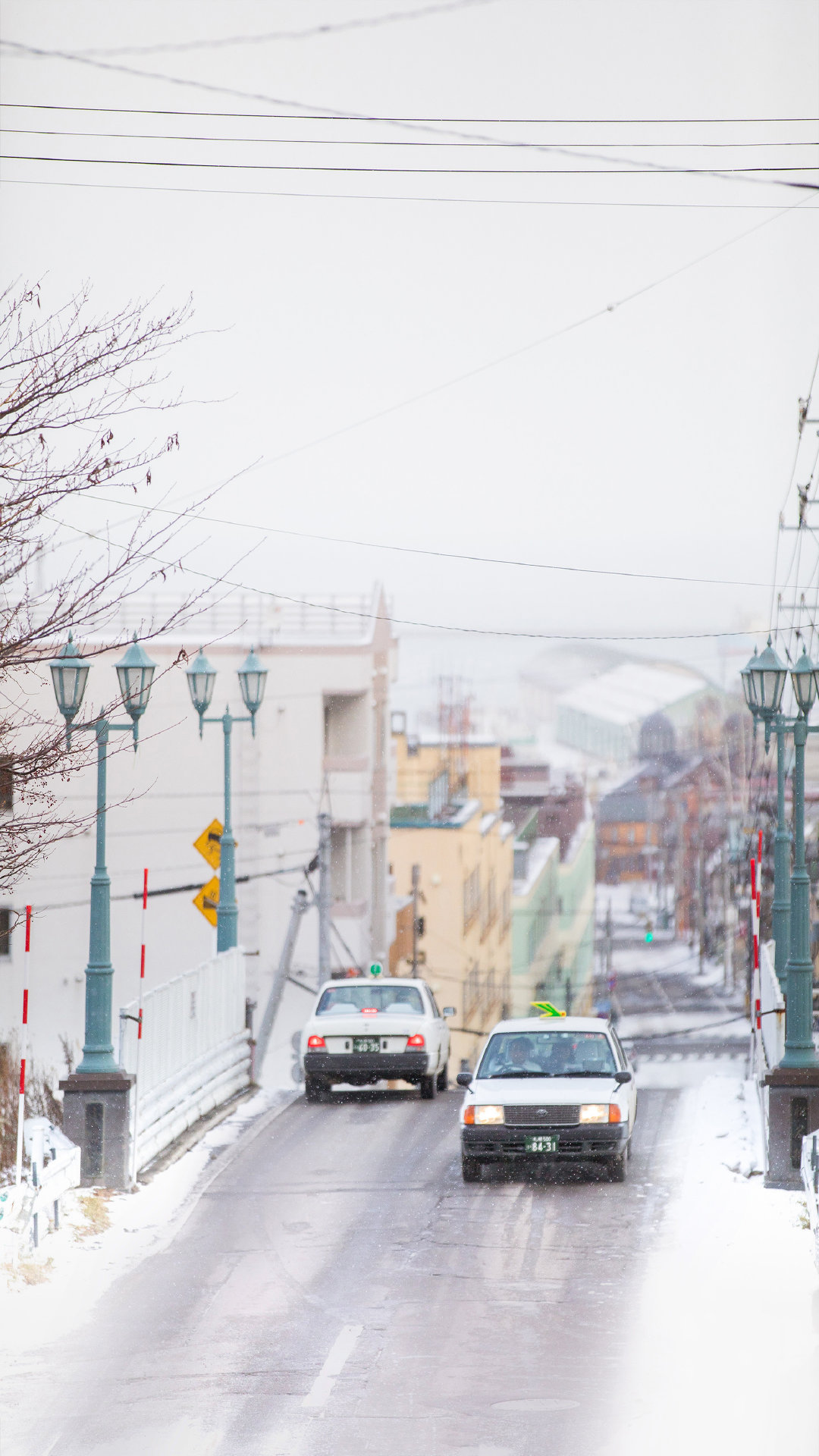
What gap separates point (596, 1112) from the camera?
45.6ft

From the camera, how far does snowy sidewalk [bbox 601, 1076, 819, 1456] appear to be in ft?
25.0

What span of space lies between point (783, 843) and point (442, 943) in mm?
36650

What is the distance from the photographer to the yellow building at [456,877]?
58.0m

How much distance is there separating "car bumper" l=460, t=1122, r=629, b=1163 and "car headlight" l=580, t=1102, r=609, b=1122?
0.06 meters

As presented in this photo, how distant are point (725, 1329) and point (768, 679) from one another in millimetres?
8850

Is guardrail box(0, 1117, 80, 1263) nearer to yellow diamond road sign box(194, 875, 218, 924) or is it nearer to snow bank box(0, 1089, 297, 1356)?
snow bank box(0, 1089, 297, 1356)

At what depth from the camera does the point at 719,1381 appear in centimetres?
834

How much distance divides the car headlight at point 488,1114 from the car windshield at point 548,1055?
30.1 inches

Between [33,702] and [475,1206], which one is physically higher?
[33,702]

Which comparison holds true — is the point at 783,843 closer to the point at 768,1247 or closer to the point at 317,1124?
the point at 317,1124

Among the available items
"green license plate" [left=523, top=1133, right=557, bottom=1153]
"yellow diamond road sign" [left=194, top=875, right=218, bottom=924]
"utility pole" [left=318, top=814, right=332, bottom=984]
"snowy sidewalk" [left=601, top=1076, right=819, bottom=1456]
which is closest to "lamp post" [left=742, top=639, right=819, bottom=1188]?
"snowy sidewalk" [left=601, top=1076, right=819, bottom=1456]

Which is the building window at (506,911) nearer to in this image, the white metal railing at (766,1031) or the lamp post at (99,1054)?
the white metal railing at (766,1031)

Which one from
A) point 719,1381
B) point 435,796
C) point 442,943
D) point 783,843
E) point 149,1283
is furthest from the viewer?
point 435,796

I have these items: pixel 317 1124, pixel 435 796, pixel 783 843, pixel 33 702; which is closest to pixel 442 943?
pixel 435 796
